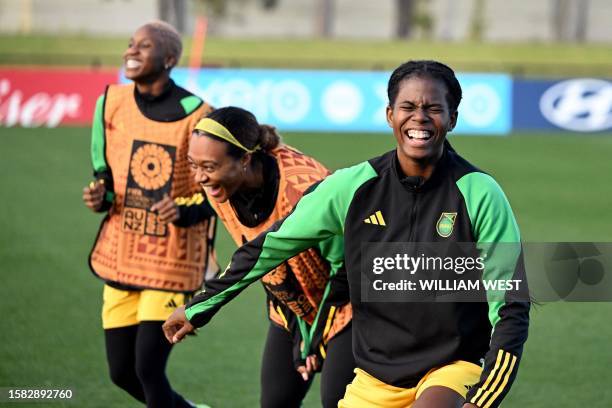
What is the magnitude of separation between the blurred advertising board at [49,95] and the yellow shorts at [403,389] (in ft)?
70.2

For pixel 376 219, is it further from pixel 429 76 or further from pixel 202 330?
pixel 202 330

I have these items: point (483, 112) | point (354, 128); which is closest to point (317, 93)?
point (354, 128)

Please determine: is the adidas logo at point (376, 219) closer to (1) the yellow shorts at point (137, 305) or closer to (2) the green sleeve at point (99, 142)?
(1) the yellow shorts at point (137, 305)

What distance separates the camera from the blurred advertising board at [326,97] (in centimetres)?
2547

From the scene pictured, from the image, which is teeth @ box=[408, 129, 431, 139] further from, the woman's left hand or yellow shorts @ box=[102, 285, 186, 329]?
yellow shorts @ box=[102, 285, 186, 329]

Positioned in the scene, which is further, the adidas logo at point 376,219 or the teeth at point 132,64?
the teeth at point 132,64

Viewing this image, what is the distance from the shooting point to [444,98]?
423 centimetres

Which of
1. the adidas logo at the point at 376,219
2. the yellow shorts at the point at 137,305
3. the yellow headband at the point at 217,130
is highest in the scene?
the yellow headband at the point at 217,130

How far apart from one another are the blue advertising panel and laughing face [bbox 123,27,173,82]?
18867mm

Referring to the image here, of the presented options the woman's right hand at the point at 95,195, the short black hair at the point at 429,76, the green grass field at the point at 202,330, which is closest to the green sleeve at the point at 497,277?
the short black hair at the point at 429,76

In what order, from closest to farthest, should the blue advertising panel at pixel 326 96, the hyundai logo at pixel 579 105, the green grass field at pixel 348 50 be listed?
the hyundai logo at pixel 579 105
the blue advertising panel at pixel 326 96
the green grass field at pixel 348 50

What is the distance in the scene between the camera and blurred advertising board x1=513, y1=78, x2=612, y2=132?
2478cm

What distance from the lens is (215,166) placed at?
5.05 metres

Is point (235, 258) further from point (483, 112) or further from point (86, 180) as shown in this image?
point (483, 112)
